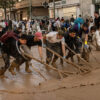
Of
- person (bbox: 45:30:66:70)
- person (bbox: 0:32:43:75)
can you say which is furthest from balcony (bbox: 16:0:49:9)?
person (bbox: 0:32:43:75)

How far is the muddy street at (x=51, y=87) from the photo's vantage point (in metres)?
5.57

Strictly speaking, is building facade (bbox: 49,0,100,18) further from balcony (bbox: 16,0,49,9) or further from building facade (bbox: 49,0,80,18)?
balcony (bbox: 16,0,49,9)

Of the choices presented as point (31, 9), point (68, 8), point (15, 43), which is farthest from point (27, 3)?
point (15, 43)

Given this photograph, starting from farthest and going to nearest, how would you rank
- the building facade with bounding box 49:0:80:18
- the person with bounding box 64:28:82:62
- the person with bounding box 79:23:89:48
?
the building facade with bounding box 49:0:80:18 → the person with bounding box 79:23:89:48 → the person with bounding box 64:28:82:62

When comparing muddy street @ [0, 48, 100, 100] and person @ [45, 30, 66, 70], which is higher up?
person @ [45, 30, 66, 70]

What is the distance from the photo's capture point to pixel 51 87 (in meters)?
6.10

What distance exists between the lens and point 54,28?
71.2ft

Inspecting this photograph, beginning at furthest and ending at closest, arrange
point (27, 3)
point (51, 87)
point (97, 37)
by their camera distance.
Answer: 1. point (27, 3)
2. point (97, 37)
3. point (51, 87)

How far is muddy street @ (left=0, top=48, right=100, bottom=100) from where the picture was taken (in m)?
5.57

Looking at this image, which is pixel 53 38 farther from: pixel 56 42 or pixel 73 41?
pixel 73 41

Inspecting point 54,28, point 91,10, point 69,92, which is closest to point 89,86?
point 69,92

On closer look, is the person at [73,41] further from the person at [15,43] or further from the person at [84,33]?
the person at [15,43]

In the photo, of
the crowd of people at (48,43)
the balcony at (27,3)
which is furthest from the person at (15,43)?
the balcony at (27,3)

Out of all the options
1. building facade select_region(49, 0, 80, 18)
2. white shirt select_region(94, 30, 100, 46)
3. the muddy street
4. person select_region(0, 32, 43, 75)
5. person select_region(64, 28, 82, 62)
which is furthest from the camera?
building facade select_region(49, 0, 80, 18)
